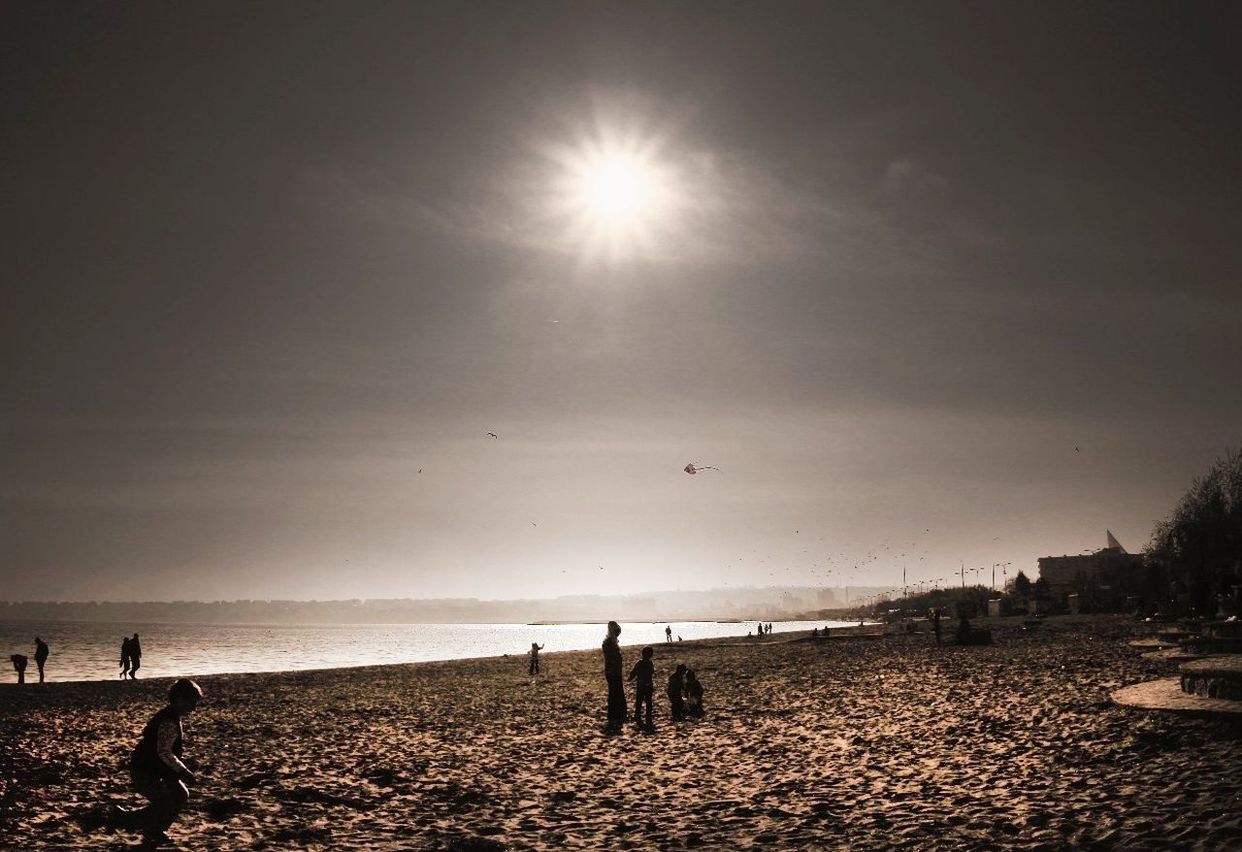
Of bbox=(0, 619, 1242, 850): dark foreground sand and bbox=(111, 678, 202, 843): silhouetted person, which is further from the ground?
bbox=(111, 678, 202, 843): silhouetted person

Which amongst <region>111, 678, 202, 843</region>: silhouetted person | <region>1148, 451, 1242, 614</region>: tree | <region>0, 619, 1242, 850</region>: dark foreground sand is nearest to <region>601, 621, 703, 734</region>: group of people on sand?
<region>0, 619, 1242, 850</region>: dark foreground sand

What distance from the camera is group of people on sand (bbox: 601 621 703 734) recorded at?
61.8 ft

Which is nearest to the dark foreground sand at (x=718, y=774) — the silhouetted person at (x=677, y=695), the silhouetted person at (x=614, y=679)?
the silhouetted person at (x=614, y=679)

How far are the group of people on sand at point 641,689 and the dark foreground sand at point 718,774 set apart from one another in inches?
25.4

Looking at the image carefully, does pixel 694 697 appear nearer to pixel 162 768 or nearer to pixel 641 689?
pixel 641 689

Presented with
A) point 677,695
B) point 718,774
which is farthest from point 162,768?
point 677,695

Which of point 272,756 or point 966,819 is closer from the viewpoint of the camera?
point 966,819

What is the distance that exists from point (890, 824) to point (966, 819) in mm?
803

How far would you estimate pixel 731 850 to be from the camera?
28.5 ft

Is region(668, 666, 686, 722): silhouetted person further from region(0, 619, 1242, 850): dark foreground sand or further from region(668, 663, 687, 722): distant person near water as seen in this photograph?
region(0, 619, 1242, 850): dark foreground sand

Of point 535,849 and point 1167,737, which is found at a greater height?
point 1167,737

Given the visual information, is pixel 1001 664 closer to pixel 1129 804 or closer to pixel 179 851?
pixel 1129 804

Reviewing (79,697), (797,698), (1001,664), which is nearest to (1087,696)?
(797,698)

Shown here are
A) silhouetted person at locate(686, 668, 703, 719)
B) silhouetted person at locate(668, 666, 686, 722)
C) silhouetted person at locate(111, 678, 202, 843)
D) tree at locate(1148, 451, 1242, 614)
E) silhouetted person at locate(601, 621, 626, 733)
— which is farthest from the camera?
tree at locate(1148, 451, 1242, 614)
